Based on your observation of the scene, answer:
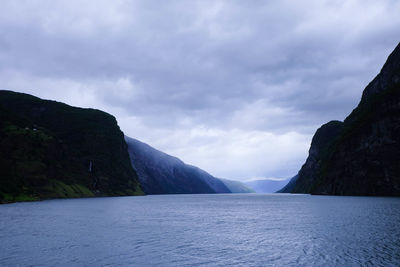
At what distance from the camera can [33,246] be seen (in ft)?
137

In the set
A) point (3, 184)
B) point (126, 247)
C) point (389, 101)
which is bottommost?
point (126, 247)

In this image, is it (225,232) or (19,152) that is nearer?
(225,232)

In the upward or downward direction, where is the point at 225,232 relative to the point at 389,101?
downward

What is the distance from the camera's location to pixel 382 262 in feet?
104

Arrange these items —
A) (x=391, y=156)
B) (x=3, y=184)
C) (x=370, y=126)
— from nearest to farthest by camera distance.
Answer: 1. (x=3, y=184)
2. (x=391, y=156)
3. (x=370, y=126)

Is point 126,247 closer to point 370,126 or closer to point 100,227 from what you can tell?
point 100,227

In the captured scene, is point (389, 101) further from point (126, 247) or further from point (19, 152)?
point (19, 152)

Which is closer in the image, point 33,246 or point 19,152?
point 33,246

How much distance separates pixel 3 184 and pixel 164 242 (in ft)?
429

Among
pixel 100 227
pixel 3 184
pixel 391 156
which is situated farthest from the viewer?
pixel 391 156

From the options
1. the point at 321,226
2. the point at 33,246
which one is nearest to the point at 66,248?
the point at 33,246

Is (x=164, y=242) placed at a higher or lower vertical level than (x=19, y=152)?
lower

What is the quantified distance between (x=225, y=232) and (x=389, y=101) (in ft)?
540

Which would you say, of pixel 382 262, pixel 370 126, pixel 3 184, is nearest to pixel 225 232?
pixel 382 262
